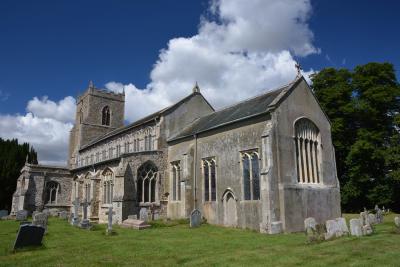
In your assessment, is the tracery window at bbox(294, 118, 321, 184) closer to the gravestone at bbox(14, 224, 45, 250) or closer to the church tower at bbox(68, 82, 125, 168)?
the gravestone at bbox(14, 224, 45, 250)

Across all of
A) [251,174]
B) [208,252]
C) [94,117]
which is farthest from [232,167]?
[94,117]

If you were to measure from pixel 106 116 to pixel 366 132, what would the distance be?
37.2 metres

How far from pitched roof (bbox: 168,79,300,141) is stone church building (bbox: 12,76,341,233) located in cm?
12

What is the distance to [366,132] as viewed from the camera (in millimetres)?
29453

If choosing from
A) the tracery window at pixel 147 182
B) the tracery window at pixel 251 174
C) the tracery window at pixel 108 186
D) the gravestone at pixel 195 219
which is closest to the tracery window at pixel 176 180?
the tracery window at pixel 147 182

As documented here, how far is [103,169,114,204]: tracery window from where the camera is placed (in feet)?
92.9

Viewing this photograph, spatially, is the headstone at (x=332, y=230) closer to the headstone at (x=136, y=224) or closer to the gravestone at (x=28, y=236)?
the headstone at (x=136, y=224)

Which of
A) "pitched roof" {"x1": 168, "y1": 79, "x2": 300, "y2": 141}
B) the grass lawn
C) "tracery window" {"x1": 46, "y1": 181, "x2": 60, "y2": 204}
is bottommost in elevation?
the grass lawn

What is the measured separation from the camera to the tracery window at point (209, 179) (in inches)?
916

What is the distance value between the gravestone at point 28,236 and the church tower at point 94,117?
3745 cm

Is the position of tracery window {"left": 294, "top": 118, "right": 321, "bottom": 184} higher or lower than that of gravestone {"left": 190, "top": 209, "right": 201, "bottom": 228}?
higher

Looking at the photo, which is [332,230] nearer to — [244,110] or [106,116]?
[244,110]

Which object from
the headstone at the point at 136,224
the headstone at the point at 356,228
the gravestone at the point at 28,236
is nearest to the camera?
the gravestone at the point at 28,236

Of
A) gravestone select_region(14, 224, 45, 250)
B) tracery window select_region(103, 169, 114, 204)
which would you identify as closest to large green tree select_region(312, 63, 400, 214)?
tracery window select_region(103, 169, 114, 204)
